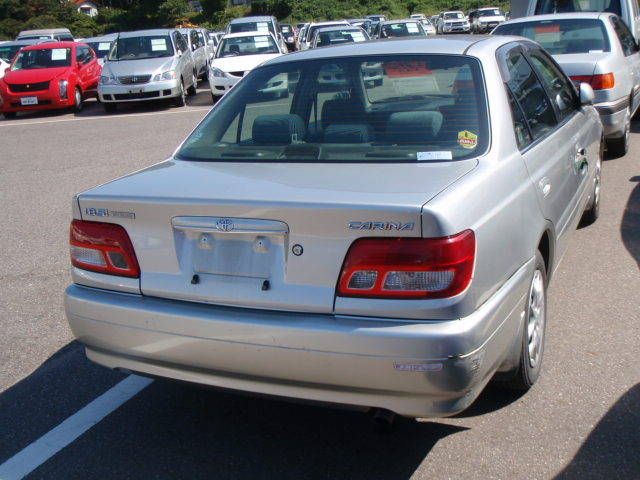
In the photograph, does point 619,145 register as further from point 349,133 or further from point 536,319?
point 349,133

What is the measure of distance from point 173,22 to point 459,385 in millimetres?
62450

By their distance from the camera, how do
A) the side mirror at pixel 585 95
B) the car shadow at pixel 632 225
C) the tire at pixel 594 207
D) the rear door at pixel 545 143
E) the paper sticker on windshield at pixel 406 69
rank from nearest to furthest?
the rear door at pixel 545 143 → the paper sticker on windshield at pixel 406 69 → the side mirror at pixel 585 95 → the car shadow at pixel 632 225 → the tire at pixel 594 207

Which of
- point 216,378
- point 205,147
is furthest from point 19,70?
point 216,378

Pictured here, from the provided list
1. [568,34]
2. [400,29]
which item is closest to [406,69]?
[568,34]

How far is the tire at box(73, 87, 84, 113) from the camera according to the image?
18922 mm

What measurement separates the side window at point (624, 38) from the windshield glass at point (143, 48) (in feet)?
36.8

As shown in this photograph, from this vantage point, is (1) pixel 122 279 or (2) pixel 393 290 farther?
(1) pixel 122 279

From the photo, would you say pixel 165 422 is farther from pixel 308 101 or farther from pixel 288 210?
pixel 308 101

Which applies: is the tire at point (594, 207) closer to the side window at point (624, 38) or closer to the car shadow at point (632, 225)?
the car shadow at point (632, 225)

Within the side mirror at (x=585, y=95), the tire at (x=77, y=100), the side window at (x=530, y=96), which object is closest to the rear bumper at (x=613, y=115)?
the side mirror at (x=585, y=95)

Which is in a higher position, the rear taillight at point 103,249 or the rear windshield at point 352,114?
the rear windshield at point 352,114

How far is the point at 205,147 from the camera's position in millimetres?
4309

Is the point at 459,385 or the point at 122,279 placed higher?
the point at 122,279

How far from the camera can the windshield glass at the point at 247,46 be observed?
19047 mm
